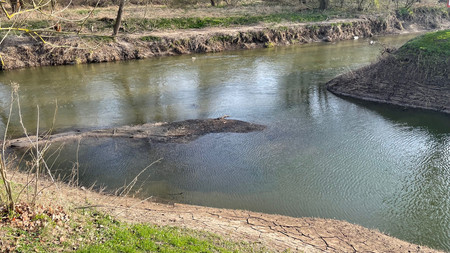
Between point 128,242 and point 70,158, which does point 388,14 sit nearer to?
point 70,158

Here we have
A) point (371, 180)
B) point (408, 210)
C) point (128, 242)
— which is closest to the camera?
point (128, 242)

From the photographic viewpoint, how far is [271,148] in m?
14.2

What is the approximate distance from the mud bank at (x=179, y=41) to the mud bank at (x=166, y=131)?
37.6ft

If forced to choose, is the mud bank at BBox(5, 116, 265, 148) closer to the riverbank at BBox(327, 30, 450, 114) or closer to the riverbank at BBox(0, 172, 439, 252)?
the riverbank at BBox(0, 172, 439, 252)

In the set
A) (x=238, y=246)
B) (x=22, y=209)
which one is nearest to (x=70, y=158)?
(x=22, y=209)

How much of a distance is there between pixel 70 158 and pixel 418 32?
43819 millimetres

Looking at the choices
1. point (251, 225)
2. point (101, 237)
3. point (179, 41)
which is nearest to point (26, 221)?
point (101, 237)

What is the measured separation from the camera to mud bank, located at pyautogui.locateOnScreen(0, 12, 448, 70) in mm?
29078

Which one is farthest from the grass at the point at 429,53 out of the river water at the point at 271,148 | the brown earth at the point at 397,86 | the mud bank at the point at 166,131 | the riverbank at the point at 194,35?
the riverbank at the point at 194,35

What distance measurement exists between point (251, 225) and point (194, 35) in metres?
27.9

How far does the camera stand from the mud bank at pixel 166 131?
48.8ft

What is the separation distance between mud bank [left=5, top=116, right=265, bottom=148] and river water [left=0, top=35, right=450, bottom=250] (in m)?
0.48

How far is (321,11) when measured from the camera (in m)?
43.5

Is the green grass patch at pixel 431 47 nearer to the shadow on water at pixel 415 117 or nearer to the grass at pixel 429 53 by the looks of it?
the grass at pixel 429 53
